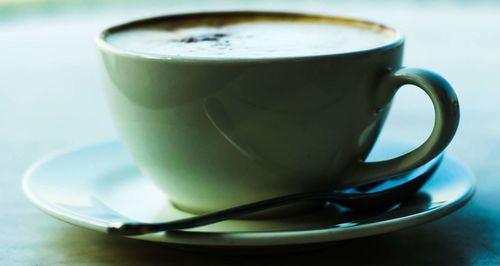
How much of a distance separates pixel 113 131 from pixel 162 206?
35cm

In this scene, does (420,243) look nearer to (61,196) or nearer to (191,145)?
(191,145)

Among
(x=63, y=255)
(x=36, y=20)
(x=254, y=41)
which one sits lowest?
(x=36, y=20)

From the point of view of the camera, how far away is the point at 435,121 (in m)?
0.62

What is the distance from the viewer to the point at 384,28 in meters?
0.78

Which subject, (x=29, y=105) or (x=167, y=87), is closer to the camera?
(x=167, y=87)

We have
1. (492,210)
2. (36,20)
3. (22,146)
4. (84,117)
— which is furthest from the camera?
(36,20)

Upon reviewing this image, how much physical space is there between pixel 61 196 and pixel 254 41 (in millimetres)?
235

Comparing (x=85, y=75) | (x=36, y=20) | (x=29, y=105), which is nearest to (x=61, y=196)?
(x=29, y=105)

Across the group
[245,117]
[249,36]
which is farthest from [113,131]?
[245,117]

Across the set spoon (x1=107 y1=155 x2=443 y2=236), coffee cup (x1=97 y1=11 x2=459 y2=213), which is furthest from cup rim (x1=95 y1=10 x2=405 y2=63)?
spoon (x1=107 y1=155 x2=443 y2=236)

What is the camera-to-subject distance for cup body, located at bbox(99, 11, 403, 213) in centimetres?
59

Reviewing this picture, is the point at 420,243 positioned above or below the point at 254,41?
below

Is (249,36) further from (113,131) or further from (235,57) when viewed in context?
(113,131)


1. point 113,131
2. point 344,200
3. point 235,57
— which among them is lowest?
point 113,131
